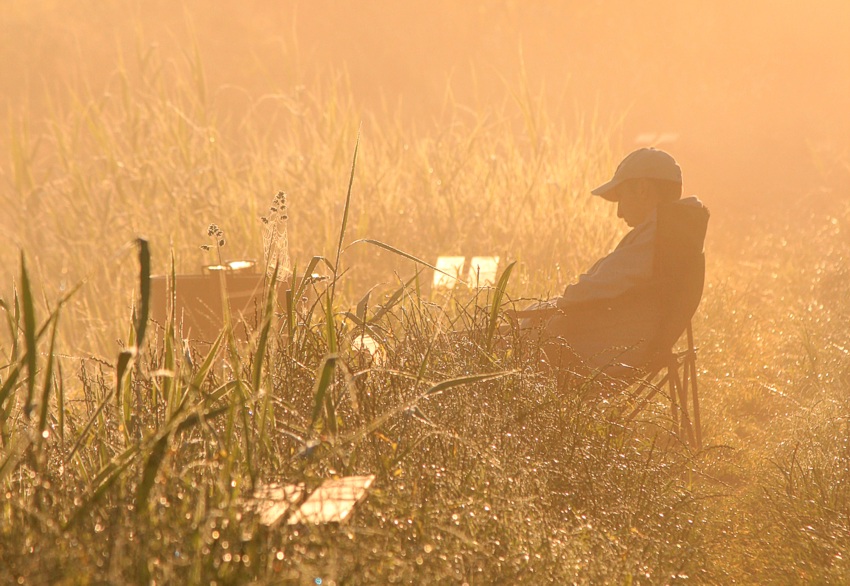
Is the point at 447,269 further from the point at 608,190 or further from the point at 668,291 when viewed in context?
the point at 668,291

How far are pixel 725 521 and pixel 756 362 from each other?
2791 mm

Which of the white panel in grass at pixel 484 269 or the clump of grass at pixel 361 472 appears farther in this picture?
A: the white panel in grass at pixel 484 269

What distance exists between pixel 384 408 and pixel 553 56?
16.4 metres

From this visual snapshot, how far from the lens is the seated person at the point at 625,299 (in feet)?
14.4

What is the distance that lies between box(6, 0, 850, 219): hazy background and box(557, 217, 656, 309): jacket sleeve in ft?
36.9

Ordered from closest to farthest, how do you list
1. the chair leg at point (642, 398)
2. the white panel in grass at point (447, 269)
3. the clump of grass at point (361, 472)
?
the clump of grass at point (361, 472), the chair leg at point (642, 398), the white panel in grass at point (447, 269)

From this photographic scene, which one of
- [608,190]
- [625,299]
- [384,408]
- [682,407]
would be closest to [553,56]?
[608,190]

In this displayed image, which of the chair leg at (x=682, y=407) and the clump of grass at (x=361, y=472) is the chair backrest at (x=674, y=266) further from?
the clump of grass at (x=361, y=472)

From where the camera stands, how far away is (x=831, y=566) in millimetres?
3258

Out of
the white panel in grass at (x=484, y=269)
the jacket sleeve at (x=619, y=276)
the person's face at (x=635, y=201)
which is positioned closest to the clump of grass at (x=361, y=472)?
the jacket sleeve at (x=619, y=276)

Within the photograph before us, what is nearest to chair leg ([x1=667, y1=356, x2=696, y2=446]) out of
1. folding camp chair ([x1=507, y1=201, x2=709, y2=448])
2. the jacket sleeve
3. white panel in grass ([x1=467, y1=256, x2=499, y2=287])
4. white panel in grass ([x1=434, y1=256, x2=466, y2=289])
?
folding camp chair ([x1=507, y1=201, x2=709, y2=448])

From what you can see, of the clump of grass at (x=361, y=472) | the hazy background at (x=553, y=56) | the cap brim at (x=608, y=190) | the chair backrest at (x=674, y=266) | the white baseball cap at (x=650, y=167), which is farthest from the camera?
the hazy background at (x=553, y=56)

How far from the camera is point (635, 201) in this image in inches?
183

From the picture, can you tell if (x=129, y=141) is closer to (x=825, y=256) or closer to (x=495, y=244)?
(x=495, y=244)
